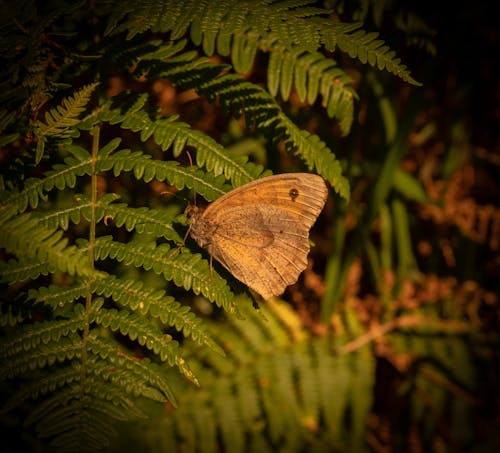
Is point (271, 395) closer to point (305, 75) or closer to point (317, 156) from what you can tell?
point (317, 156)

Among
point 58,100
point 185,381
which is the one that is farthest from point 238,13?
point 185,381

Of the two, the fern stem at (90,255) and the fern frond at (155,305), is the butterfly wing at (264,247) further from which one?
the fern stem at (90,255)

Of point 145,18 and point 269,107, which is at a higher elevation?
point 145,18

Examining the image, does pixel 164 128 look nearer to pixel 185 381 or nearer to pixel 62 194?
pixel 62 194

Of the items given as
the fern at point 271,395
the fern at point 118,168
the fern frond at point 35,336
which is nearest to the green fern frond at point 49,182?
the fern at point 118,168

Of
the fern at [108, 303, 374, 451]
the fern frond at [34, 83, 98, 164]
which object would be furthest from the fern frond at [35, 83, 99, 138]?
the fern at [108, 303, 374, 451]

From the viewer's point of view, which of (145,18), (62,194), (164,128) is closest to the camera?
(145,18)
